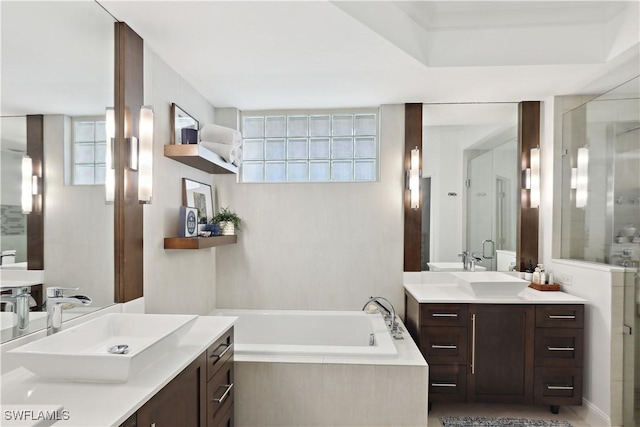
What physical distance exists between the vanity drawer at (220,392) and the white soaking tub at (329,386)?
149 mm

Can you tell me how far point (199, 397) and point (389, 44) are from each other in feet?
7.30

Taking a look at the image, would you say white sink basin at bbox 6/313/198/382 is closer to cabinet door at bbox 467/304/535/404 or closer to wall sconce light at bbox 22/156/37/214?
wall sconce light at bbox 22/156/37/214

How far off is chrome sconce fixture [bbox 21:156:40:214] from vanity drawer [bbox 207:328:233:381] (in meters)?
1.00

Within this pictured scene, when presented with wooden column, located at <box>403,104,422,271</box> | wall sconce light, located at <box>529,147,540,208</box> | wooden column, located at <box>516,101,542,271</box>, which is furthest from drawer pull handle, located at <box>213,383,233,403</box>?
wall sconce light, located at <box>529,147,540,208</box>

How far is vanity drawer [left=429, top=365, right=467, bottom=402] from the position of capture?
2711mm

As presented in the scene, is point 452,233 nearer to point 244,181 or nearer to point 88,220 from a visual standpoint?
point 244,181

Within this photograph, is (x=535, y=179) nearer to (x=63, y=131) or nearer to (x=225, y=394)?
(x=225, y=394)

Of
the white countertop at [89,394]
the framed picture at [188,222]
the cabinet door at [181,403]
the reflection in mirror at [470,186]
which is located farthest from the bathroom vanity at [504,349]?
the white countertop at [89,394]

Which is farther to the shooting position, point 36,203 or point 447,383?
point 447,383

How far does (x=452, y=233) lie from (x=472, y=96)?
1237 mm

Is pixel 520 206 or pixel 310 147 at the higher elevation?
pixel 310 147

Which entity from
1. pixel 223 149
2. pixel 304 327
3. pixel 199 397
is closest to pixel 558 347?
pixel 304 327

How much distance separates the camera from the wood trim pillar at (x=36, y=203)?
145 cm

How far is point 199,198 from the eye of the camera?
10.3 feet
